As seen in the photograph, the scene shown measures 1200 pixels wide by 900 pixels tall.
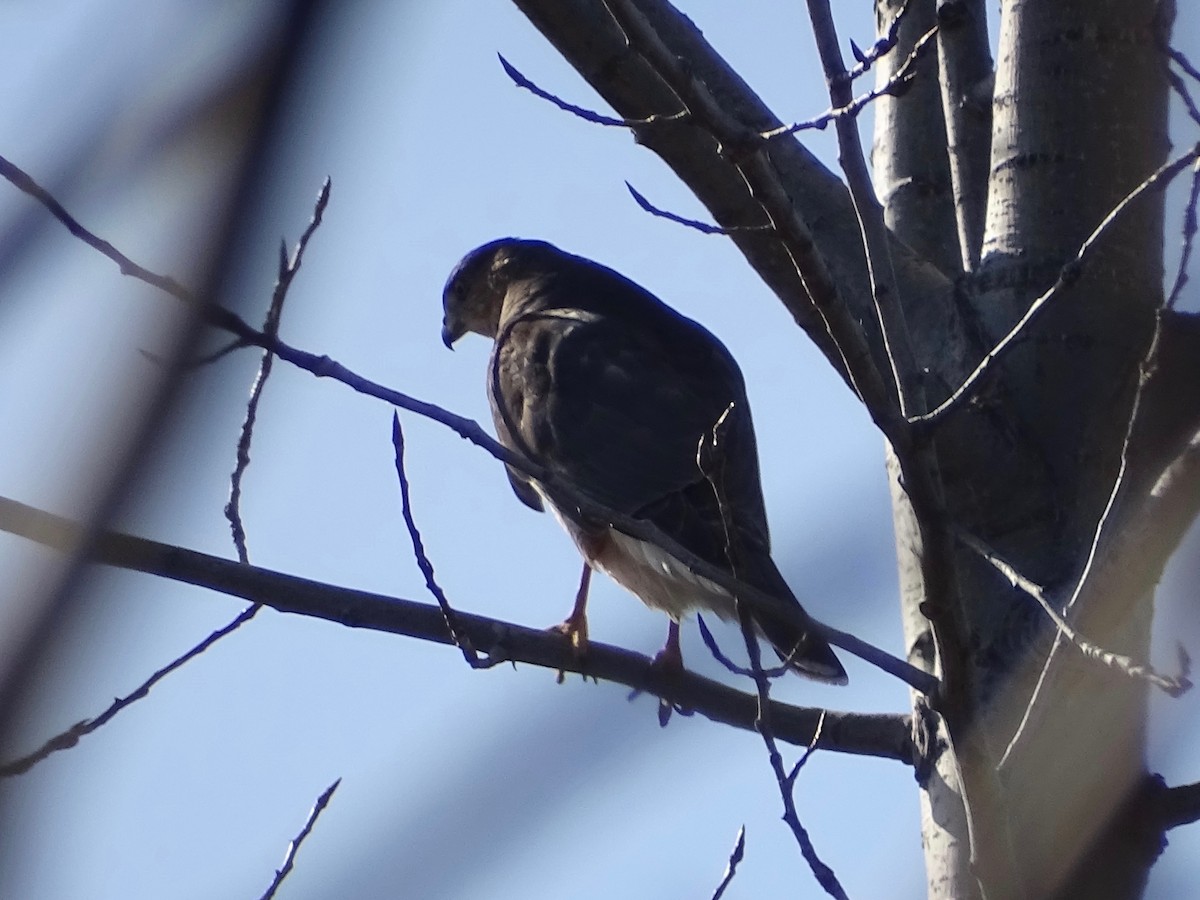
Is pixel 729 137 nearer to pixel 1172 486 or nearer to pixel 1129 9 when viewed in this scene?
pixel 1172 486

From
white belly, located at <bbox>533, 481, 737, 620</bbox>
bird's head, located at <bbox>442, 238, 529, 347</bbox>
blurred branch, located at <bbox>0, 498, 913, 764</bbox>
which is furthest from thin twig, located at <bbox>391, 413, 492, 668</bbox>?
bird's head, located at <bbox>442, 238, 529, 347</bbox>

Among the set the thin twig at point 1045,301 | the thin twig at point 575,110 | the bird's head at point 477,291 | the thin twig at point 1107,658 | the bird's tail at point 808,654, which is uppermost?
the bird's head at point 477,291

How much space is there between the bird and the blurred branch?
11 centimetres

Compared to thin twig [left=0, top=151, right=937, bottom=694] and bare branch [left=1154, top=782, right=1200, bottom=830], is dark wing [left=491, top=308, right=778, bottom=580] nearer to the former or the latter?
bare branch [left=1154, top=782, right=1200, bottom=830]

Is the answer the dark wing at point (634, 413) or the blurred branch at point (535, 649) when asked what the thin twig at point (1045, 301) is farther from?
the dark wing at point (634, 413)

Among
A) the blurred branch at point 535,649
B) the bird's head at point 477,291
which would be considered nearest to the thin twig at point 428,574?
the blurred branch at point 535,649

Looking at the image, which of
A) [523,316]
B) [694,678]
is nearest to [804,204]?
[694,678]

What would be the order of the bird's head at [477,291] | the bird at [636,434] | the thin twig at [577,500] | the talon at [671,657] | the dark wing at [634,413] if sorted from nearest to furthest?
1. the thin twig at [577,500]
2. the talon at [671,657]
3. the bird at [636,434]
4. the dark wing at [634,413]
5. the bird's head at [477,291]

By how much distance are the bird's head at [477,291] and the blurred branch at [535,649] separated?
9.56ft

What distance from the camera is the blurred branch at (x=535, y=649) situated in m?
2.71

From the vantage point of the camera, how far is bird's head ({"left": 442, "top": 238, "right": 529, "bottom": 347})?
621cm

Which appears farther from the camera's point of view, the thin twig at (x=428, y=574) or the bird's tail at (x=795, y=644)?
the bird's tail at (x=795, y=644)

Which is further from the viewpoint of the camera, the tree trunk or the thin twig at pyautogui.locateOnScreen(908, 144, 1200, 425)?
the tree trunk

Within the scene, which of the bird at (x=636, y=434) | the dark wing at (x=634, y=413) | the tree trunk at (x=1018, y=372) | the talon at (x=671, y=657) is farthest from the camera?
the dark wing at (x=634, y=413)
